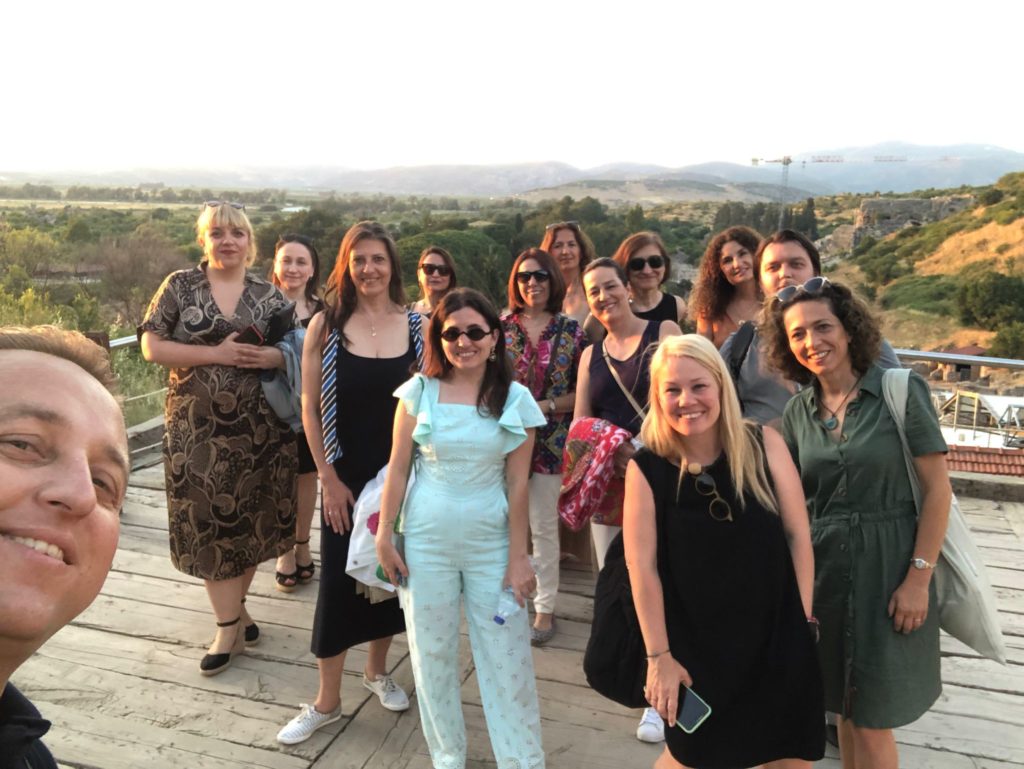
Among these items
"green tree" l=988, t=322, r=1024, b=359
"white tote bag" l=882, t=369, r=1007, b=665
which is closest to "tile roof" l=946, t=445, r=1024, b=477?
"white tote bag" l=882, t=369, r=1007, b=665

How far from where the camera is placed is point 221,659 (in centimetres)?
305

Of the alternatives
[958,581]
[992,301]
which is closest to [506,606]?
[958,581]

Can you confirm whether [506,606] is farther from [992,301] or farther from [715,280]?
[992,301]

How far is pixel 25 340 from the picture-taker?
825 millimetres

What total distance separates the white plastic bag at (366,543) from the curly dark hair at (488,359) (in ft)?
1.54

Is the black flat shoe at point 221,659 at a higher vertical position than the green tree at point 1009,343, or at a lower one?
higher

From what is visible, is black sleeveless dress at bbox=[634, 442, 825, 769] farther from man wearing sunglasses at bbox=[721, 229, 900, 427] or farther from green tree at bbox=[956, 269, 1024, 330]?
green tree at bbox=[956, 269, 1024, 330]

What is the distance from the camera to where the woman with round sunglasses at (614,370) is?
290 centimetres

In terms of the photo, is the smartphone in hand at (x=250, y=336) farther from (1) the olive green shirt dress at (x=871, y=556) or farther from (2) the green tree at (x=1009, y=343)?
(2) the green tree at (x=1009, y=343)

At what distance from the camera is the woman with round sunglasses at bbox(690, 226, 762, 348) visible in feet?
11.1

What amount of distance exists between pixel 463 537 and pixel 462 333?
651 millimetres

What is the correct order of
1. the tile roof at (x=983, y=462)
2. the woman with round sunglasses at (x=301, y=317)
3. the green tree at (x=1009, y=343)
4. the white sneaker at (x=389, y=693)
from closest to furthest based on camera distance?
1. the white sneaker at (x=389, y=693)
2. the woman with round sunglasses at (x=301, y=317)
3. the tile roof at (x=983, y=462)
4. the green tree at (x=1009, y=343)

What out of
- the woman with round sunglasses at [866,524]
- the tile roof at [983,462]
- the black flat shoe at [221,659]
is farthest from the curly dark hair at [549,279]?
the tile roof at [983,462]

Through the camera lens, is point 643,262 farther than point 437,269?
No
